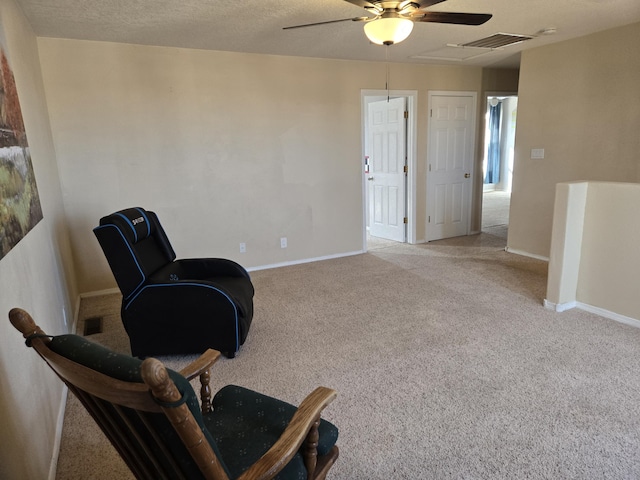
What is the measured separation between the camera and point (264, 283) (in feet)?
14.0

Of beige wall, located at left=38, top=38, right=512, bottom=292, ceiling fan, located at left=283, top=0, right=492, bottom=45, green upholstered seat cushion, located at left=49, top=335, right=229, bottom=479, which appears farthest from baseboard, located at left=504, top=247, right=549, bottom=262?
green upholstered seat cushion, located at left=49, top=335, right=229, bottom=479

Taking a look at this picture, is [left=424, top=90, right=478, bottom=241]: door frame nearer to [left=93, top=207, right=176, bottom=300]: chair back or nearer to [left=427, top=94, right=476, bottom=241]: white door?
[left=427, top=94, right=476, bottom=241]: white door

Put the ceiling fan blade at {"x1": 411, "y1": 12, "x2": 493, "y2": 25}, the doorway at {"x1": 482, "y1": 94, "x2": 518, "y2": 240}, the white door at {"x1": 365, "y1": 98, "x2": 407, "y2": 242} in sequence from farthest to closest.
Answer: the doorway at {"x1": 482, "y1": 94, "x2": 518, "y2": 240} → the white door at {"x1": 365, "y1": 98, "x2": 407, "y2": 242} → the ceiling fan blade at {"x1": 411, "y1": 12, "x2": 493, "y2": 25}

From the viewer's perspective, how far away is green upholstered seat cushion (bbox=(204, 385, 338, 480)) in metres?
1.25

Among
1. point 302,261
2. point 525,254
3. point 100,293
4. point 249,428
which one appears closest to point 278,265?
point 302,261

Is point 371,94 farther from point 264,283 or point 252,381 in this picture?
point 252,381

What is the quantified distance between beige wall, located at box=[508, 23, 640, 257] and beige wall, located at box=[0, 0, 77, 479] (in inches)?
188

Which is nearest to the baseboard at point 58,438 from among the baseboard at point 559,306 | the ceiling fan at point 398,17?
the ceiling fan at point 398,17

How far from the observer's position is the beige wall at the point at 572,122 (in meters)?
3.80

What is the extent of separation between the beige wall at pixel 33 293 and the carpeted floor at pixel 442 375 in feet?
0.93

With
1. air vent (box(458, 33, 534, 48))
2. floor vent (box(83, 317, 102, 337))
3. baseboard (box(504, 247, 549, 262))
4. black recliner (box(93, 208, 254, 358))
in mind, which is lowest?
floor vent (box(83, 317, 102, 337))

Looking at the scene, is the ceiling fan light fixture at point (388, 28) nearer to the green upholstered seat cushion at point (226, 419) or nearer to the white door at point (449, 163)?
the green upholstered seat cushion at point (226, 419)

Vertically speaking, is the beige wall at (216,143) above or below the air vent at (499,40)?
below

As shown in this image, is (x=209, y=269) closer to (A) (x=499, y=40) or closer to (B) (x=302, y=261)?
(B) (x=302, y=261)
